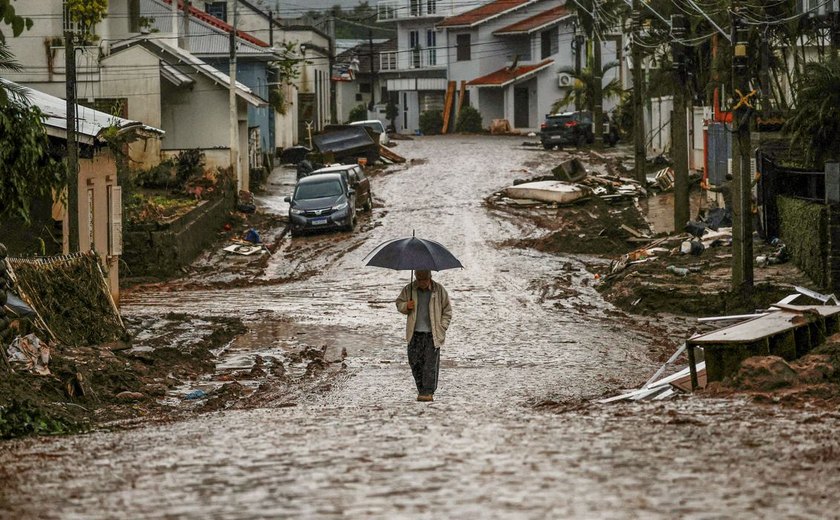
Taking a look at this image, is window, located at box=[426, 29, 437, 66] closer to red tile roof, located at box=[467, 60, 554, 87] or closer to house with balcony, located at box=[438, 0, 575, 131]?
house with balcony, located at box=[438, 0, 575, 131]

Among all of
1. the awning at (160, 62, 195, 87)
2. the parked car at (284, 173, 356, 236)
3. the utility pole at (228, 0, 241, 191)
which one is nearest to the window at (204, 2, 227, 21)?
the awning at (160, 62, 195, 87)

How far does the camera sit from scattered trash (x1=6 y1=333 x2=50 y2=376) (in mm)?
15891

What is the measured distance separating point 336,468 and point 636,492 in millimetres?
2256

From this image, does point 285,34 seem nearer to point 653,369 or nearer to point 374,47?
point 374,47

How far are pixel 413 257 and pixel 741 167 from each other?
33.1 ft

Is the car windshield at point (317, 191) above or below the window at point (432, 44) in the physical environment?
below

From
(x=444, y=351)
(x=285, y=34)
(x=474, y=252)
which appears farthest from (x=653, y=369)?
(x=285, y=34)

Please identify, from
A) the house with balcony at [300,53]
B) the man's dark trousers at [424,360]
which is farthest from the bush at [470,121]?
the man's dark trousers at [424,360]

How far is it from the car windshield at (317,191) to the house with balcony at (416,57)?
173 ft

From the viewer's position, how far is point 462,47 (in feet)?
293

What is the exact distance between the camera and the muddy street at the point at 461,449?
27.5 ft

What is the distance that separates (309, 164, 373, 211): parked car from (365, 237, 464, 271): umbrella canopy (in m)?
24.9

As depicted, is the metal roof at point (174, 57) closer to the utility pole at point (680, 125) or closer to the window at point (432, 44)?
the utility pole at point (680, 125)

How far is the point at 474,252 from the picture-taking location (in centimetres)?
3441
